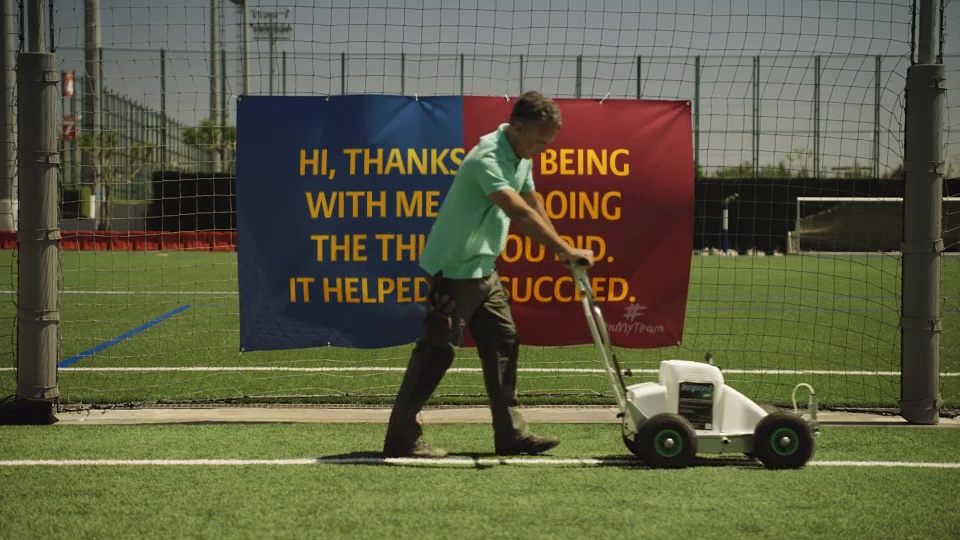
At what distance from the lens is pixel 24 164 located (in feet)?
24.0

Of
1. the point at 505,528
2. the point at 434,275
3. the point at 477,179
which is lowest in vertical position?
the point at 505,528

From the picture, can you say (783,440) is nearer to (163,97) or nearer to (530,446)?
(530,446)

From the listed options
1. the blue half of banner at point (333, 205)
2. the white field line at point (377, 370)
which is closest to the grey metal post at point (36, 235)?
the blue half of banner at point (333, 205)

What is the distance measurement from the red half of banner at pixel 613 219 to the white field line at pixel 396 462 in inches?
88.3

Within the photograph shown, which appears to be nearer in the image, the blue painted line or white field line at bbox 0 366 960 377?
white field line at bbox 0 366 960 377

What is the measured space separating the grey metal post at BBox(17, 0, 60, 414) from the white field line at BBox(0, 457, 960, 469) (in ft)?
4.92

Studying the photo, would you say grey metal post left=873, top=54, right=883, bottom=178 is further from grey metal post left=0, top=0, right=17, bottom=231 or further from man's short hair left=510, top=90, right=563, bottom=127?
grey metal post left=0, top=0, right=17, bottom=231

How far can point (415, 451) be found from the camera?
19.9 ft

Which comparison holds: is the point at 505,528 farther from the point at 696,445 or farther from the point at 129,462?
the point at 129,462

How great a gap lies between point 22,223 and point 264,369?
296cm

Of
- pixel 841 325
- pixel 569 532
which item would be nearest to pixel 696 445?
pixel 569 532

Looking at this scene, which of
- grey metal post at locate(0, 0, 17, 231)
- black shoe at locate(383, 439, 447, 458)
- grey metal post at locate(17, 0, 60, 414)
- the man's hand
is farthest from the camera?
grey metal post at locate(0, 0, 17, 231)

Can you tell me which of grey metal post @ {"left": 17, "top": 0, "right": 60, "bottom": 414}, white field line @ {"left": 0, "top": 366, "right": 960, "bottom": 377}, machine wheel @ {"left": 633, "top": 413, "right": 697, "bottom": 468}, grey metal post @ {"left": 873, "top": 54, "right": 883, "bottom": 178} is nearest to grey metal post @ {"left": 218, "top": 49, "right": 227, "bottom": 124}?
grey metal post @ {"left": 17, "top": 0, "right": 60, "bottom": 414}

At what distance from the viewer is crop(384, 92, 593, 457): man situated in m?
5.75
